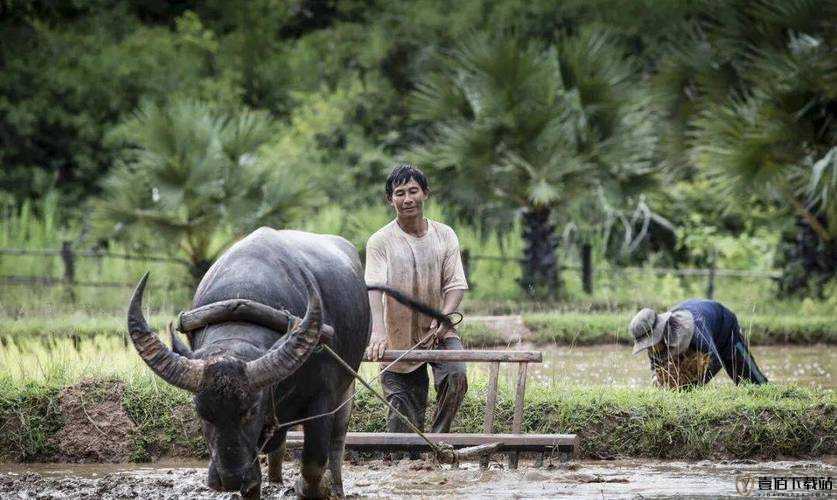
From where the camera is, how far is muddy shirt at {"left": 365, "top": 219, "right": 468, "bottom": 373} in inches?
315

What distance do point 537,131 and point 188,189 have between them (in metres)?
4.83

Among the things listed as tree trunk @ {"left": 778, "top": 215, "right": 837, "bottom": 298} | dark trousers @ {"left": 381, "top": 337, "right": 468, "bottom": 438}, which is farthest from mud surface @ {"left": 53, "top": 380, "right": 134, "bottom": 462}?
tree trunk @ {"left": 778, "top": 215, "right": 837, "bottom": 298}

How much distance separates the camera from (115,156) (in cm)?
2606

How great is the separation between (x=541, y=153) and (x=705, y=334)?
27.1ft

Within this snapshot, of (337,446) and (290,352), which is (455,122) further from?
(290,352)

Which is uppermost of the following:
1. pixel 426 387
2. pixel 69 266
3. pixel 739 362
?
pixel 69 266

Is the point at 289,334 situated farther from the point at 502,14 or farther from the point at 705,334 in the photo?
the point at 502,14

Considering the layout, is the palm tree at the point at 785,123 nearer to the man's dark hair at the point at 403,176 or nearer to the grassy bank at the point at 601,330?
the grassy bank at the point at 601,330

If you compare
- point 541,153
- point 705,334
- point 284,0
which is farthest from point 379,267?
point 284,0

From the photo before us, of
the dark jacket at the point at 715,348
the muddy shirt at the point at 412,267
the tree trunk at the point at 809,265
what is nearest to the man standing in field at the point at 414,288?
the muddy shirt at the point at 412,267

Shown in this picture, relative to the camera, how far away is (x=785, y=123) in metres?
16.1

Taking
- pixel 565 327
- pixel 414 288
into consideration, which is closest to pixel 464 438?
pixel 414 288

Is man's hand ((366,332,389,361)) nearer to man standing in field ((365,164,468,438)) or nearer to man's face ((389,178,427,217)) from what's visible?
man standing in field ((365,164,468,438))

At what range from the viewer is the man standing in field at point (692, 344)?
9.83 meters
